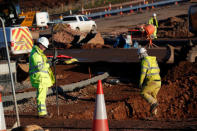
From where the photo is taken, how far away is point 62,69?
16.5m

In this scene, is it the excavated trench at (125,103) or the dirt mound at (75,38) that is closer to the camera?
the excavated trench at (125,103)

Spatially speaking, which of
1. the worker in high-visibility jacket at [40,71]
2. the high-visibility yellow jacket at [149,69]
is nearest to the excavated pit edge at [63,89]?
the worker in high-visibility jacket at [40,71]

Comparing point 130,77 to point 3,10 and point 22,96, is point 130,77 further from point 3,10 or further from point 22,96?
point 3,10

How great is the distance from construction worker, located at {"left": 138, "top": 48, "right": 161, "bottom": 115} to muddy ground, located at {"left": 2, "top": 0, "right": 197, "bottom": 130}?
1.92 ft

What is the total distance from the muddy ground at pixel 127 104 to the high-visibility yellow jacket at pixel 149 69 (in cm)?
102

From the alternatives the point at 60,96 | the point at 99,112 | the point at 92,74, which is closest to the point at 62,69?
the point at 92,74

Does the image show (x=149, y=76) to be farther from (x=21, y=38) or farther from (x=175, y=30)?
(x=175, y=30)

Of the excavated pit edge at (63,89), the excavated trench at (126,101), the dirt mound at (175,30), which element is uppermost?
the dirt mound at (175,30)

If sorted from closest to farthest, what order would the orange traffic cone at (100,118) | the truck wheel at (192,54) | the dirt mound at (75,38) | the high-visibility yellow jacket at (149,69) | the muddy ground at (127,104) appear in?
the orange traffic cone at (100,118) → the muddy ground at (127,104) → the high-visibility yellow jacket at (149,69) → the truck wheel at (192,54) → the dirt mound at (75,38)

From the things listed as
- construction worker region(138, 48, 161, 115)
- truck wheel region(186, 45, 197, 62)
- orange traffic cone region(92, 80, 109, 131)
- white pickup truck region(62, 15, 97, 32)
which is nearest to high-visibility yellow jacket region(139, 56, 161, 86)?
construction worker region(138, 48, 161, 115)

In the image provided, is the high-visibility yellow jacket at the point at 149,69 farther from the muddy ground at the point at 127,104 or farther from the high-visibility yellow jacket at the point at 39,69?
the high-visibility yellow jacket at the point at 39,69

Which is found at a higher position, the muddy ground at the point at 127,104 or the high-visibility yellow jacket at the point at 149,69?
the high-visibility yellow jacket at the point at 149,69

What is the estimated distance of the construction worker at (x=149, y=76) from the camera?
9.23m

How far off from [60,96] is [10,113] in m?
2.52
